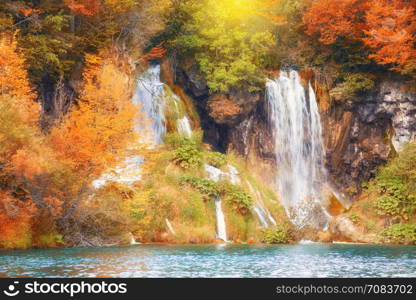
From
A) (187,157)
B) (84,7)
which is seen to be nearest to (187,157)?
(187,157)

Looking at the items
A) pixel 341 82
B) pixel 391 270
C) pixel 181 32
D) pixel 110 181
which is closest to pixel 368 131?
pixel 341 82

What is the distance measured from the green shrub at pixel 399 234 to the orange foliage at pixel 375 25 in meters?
8.40

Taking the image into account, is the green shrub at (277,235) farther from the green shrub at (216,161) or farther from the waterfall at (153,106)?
the waterfall at (153,106)

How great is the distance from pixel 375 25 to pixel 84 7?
1452cm

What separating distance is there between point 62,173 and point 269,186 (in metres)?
14.1

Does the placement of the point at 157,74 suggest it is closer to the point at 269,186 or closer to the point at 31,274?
the point at 269,186

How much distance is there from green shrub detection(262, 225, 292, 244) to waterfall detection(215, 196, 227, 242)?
1.68m

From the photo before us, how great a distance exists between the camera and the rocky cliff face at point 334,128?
30797mm

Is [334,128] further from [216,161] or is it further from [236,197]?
[236,197]

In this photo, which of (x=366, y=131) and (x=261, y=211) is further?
(x=366, y=131)

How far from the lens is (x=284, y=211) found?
27.1 meters

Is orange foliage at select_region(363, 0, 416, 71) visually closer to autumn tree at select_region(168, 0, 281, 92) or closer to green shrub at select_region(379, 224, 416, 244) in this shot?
autumn tree at select_region(168, 0, 281, 92)

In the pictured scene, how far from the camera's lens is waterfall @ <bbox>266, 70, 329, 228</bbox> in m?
31.1

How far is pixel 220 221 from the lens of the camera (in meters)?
24.6
